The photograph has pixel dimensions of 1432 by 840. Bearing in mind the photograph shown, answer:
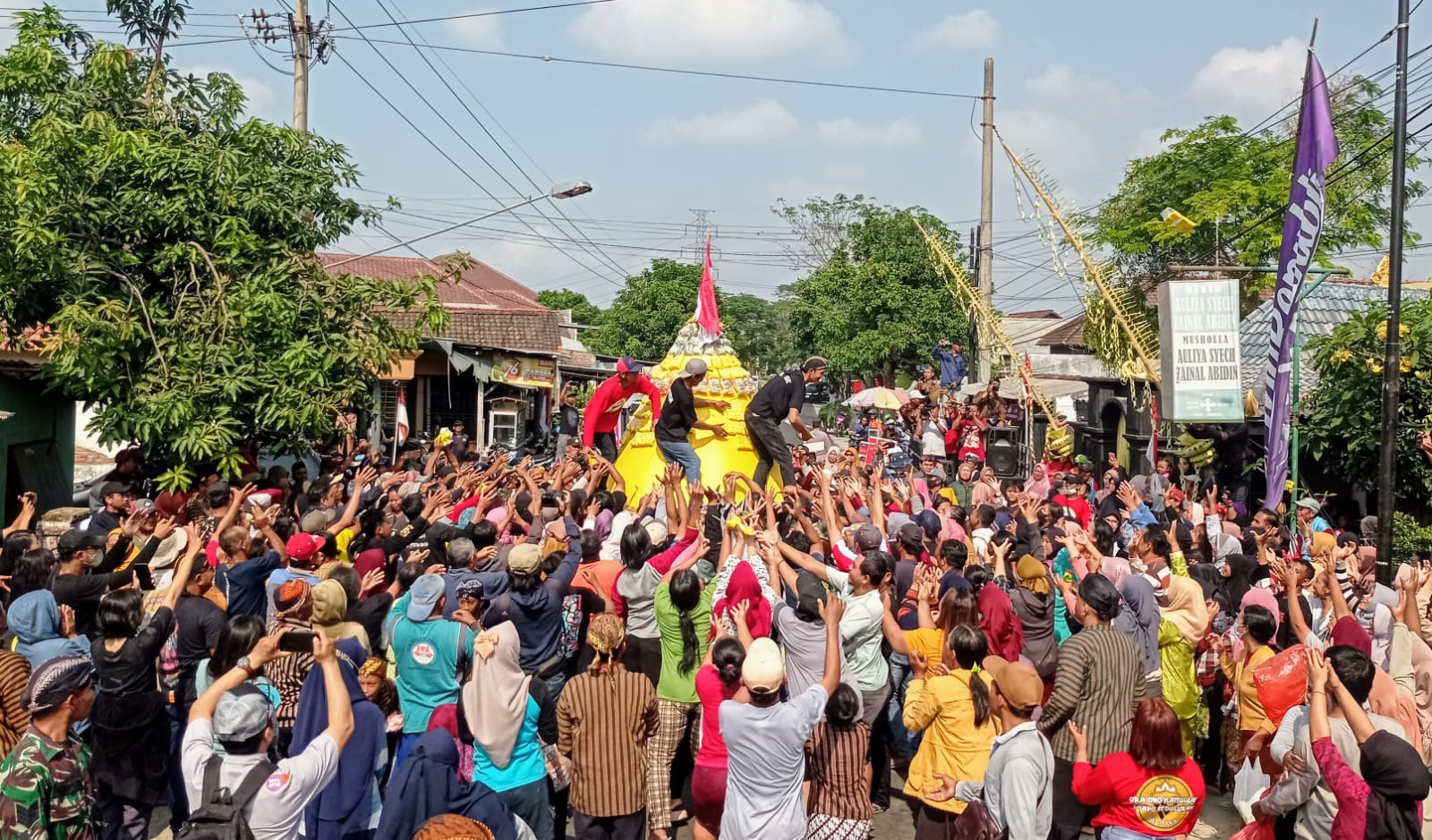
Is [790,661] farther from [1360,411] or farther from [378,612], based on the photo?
[1360,411]

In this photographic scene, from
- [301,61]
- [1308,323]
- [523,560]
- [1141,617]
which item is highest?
[301,61]

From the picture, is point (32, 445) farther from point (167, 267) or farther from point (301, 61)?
point (301, 61)

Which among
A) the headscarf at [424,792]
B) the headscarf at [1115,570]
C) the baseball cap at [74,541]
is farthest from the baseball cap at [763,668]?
the baseball cap at [74,541]

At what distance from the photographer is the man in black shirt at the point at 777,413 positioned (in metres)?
12.0

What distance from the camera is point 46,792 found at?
4.31 m

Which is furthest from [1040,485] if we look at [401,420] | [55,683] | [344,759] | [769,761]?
[55,683]

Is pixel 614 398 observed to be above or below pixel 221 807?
above

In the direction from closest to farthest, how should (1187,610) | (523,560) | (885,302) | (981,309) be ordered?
(523,560), (1187,610), (981,309), (885,302)

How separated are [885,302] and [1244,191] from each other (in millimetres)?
11161

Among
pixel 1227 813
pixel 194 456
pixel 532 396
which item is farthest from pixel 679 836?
pixel 532 396

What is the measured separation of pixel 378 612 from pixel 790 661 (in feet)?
8.10

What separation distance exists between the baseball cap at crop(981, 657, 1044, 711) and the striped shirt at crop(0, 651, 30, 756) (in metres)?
4.10

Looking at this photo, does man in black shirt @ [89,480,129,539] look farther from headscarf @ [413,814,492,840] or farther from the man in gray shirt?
the man in gray shirt

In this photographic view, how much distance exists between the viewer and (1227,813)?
739 centimetres
